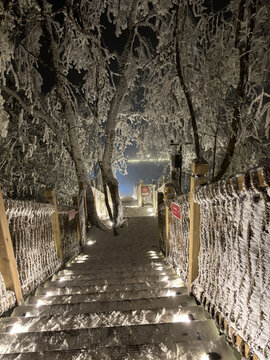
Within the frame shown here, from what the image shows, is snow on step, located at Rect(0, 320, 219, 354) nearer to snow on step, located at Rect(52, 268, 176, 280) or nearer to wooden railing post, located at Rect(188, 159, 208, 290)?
wooden railing post, located at Rect(188, 159, 208, 290)

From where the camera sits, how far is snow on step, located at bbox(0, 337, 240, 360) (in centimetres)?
159

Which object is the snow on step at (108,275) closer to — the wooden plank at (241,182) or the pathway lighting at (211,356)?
the pathway lighting at (211,356)

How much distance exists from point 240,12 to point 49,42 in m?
6.27

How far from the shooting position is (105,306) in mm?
2395

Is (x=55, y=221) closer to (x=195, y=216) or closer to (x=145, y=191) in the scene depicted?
(x=195, y=216)

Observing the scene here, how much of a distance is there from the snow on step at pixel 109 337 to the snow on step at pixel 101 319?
16cm

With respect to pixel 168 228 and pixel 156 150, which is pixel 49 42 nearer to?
pixel 156 150

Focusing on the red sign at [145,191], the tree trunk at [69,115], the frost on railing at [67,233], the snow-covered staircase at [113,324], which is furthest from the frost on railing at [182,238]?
the red sign at [145,191]

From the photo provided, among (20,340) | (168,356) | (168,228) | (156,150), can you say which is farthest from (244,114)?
(20,340)

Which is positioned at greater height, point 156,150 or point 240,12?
point 240,12

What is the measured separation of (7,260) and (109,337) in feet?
4.54

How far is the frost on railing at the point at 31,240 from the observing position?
2.54 metres

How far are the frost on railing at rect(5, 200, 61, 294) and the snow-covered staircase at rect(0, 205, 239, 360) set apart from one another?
246 millimetres

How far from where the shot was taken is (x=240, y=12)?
4.70 m
